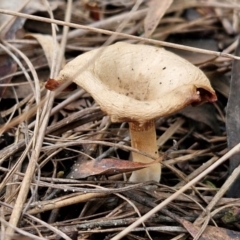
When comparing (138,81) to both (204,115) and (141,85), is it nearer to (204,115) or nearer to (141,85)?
(141,85)

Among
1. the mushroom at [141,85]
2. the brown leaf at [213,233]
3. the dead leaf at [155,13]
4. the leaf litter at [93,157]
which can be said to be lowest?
the brown leaf at [213,233]

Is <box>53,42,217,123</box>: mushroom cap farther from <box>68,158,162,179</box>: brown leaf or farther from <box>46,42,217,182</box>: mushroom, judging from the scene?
<box>68,158,162,179</box>: brown leaf

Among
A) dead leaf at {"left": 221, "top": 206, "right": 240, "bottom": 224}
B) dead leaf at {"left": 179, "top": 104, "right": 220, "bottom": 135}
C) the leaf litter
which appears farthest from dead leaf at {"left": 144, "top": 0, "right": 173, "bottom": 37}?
dead leaf at {"left": 221, "top": 206, "right": 240, "bottom": 224}

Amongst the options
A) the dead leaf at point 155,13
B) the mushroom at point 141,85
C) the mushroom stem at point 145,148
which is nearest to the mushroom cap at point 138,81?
the mushroom at point 141,85

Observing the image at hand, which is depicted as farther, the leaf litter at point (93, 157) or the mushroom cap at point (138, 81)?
the leaf litter at point (93, 157)

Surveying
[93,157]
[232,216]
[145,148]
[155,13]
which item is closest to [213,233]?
[232,216]

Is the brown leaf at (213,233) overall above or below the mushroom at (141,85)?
below

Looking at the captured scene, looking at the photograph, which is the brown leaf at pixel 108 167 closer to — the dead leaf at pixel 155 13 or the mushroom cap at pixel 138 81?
the mushroom cap at pixel 138 81

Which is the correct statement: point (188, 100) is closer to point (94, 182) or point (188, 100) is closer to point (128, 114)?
point (128, 114)
